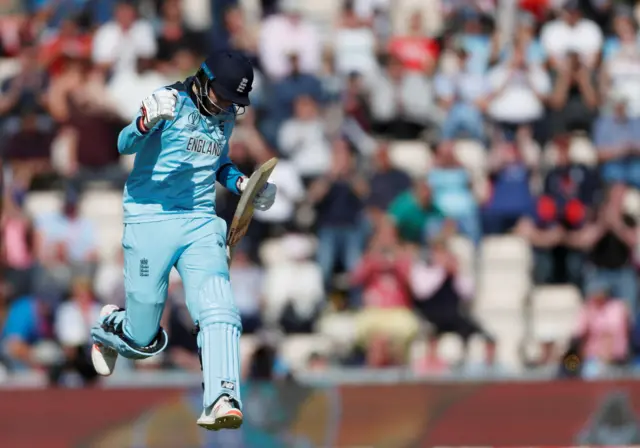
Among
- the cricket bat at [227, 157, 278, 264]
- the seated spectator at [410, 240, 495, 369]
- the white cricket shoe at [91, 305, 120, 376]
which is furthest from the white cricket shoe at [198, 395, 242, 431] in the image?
the seated spectator at [410, 240, 495, 369]

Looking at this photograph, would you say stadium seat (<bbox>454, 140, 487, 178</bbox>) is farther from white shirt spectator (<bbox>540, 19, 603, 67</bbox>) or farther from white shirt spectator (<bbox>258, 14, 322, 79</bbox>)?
white shirt spectator (<bbox>258, 14, 322, 79</bbox>)

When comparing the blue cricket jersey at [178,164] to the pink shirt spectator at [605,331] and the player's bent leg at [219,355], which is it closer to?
the player's bent leg at [219,355]

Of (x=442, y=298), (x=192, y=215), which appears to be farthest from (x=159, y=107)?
(x=442, y=298)

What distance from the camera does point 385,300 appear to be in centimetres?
1580

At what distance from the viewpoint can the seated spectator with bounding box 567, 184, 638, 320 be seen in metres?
16.5

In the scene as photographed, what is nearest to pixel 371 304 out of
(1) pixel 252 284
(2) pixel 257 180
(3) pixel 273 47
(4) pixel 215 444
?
(1) pixel 252 284

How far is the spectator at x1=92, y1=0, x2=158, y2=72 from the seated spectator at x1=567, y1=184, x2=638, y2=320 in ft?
17.8

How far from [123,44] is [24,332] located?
4.07 metres

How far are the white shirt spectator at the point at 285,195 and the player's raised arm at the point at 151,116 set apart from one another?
7068 millimetres

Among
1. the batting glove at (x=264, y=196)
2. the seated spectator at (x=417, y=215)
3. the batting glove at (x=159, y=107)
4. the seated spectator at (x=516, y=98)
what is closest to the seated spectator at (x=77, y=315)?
the seated spectator at (x=417, y=215)

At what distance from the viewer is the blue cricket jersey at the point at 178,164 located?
388 inches

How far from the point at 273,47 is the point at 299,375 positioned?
482cm

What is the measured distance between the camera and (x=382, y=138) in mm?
18000

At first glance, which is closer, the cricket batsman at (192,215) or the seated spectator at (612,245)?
the cricket batsman at (192,215)
